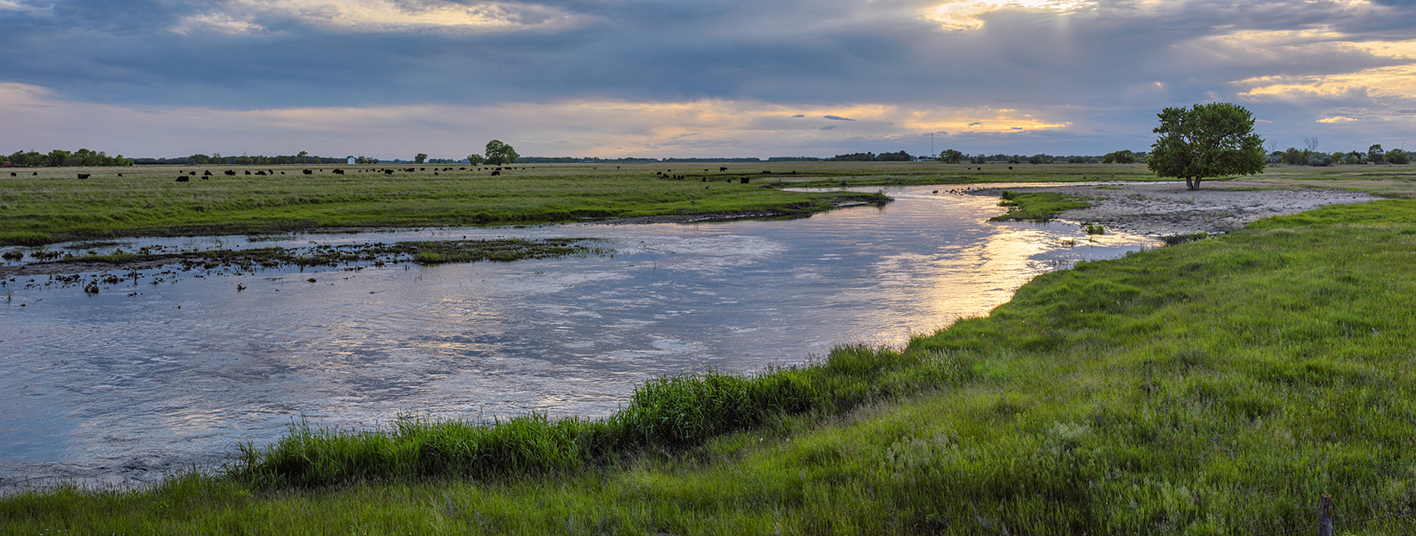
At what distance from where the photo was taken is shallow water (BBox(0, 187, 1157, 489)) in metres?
10.7

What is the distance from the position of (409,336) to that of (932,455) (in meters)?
12.9

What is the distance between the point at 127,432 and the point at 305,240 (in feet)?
91.7

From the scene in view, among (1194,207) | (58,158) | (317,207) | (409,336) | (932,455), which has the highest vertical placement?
(58,158)

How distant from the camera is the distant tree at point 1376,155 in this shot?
181125 mm

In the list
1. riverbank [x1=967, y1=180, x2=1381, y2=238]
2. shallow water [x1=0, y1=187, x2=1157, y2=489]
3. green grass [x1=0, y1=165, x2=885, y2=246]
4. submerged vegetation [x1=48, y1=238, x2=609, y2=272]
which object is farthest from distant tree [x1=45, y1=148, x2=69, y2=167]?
riverbank [x1=967, y1=180, x2=1381, y2=238]

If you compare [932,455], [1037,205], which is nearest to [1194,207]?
[1037,205]

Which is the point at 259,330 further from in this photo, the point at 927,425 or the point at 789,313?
the point at 927,425

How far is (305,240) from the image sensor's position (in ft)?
116

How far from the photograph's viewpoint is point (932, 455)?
6.45m

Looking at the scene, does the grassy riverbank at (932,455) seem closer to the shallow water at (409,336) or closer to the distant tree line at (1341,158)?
the shallow water at (409,336)

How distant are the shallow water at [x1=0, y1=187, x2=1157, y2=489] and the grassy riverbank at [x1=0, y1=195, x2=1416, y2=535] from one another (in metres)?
2.18

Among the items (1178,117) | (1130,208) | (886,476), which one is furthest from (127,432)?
(1178,117)

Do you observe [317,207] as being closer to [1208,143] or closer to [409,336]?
[409,336]

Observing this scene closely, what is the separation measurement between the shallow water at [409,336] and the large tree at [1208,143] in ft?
139
